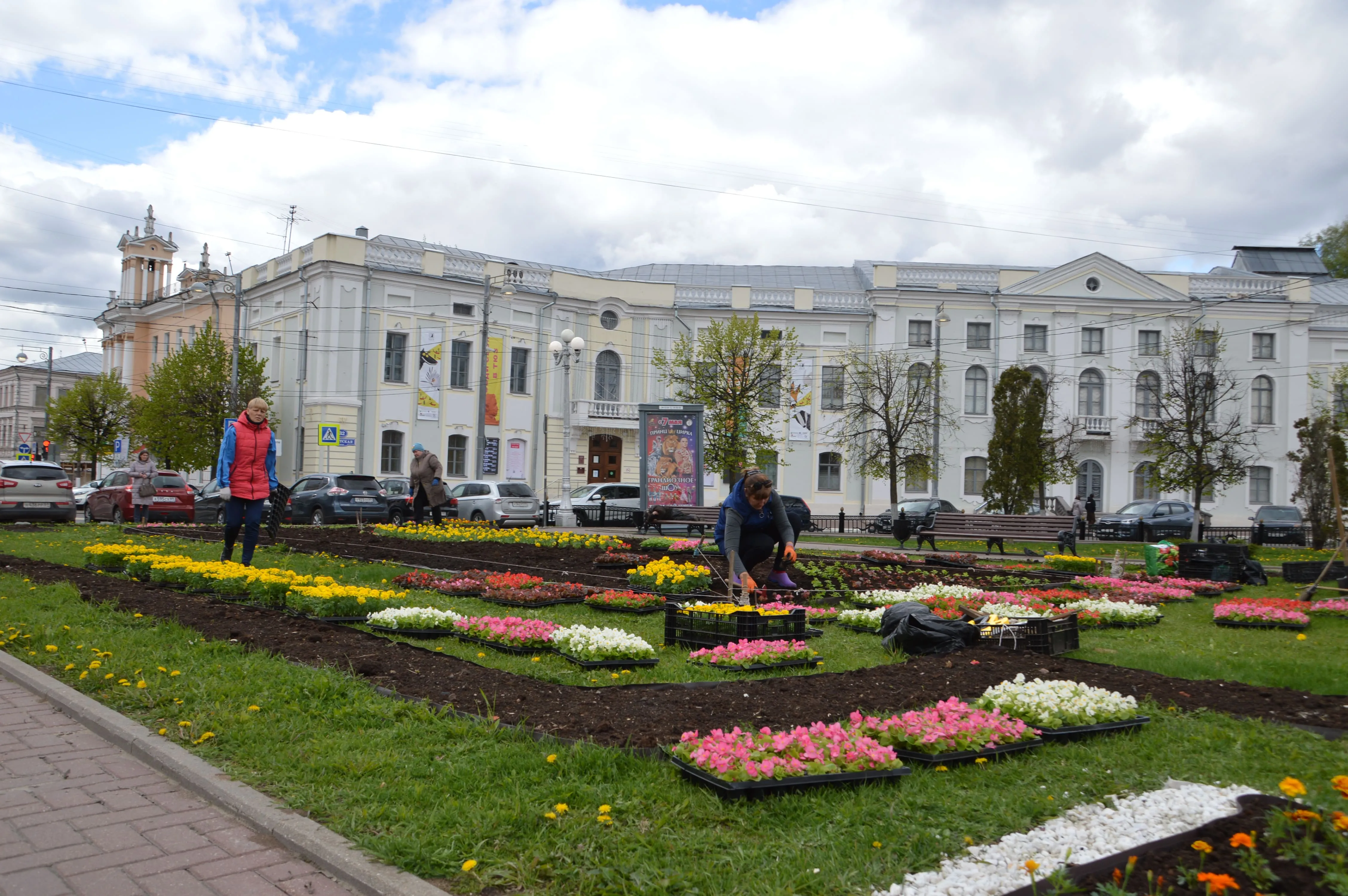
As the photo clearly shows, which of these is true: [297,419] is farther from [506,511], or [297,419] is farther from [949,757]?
[949,757]

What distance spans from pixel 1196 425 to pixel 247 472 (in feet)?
117

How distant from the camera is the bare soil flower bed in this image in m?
5.04

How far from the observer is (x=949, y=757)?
4.39m

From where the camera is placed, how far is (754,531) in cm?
991

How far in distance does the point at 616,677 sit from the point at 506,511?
23799mm

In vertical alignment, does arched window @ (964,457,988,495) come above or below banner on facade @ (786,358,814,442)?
below

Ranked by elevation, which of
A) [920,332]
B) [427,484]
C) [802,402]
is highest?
[920,332]

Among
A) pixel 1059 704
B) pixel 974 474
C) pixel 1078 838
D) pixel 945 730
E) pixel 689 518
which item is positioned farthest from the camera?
pixel 974 474

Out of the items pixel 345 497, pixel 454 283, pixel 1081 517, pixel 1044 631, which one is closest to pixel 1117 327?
pixel 1081 517

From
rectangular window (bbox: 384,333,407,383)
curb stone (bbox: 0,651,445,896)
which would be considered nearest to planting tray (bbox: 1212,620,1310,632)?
curb stone (bbox: 0,651,445,896)

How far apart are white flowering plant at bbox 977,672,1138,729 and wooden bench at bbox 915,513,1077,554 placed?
16776 mm

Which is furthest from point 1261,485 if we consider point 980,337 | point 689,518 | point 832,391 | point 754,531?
point 754,531

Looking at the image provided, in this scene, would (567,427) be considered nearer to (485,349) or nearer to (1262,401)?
(485,349)

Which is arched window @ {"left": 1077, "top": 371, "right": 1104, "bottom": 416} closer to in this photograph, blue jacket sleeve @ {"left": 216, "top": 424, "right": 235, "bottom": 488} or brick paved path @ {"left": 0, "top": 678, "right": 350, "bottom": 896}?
blue jacket sleeve @ {"left": 216, "top": 424, "right": 235, "bottom": 488}
